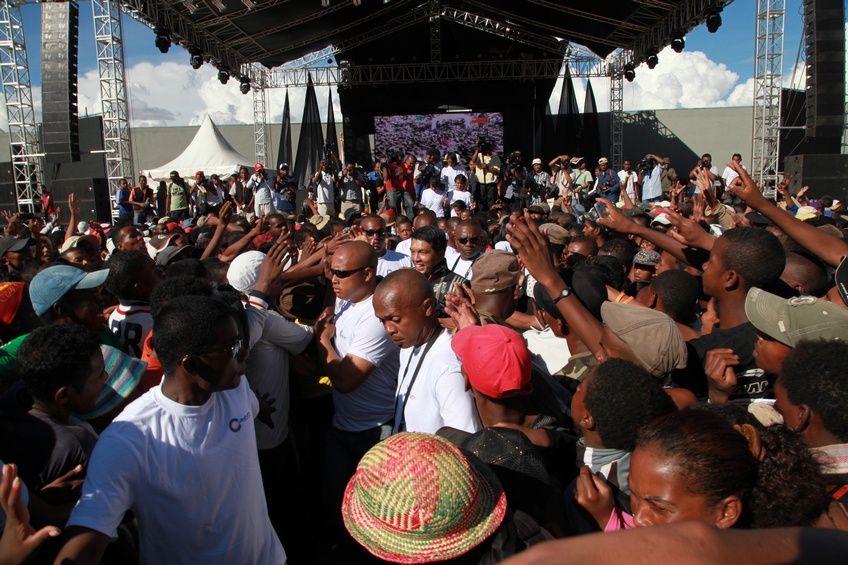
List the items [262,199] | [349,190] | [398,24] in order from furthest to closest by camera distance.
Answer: [398,24]
[349,190]
[262,199]

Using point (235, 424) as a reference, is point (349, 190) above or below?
above

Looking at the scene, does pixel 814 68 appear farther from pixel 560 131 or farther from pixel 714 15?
pixel 560 131

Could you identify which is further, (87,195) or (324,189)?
(324,189)

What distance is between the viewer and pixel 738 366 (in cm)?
270

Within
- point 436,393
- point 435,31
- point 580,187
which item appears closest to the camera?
point 436,393

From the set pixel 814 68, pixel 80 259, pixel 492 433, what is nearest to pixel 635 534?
pixel 492 433

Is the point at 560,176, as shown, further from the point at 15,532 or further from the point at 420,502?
the point at 15,532

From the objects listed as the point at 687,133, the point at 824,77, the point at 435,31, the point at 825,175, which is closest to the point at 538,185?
the point at 825,175

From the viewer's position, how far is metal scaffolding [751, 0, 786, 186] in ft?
51.9

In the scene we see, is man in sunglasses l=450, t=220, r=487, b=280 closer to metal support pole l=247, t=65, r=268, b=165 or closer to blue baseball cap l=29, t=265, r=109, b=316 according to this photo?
blue baseball cap l=29, t=265, r=109, b=316

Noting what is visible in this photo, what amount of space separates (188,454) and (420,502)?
981 mm

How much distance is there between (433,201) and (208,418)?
37.0 ft

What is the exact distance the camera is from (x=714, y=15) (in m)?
14.9

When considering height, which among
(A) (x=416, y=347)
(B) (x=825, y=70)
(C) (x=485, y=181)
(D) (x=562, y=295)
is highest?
(B) (x=825, y=70)
